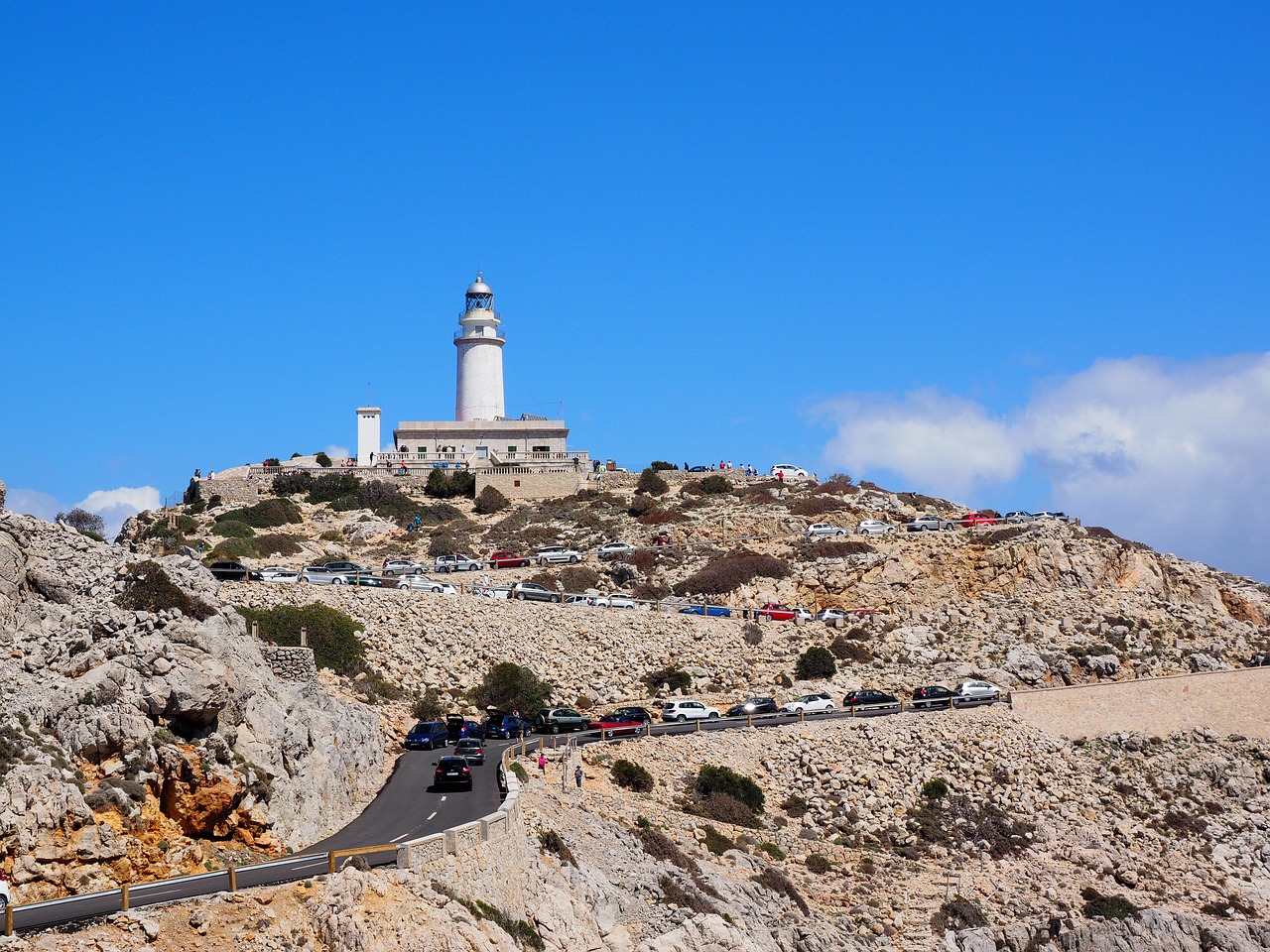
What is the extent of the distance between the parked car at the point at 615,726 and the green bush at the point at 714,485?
3282cm

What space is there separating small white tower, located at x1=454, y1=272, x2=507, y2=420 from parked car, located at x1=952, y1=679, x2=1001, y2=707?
42.4 m

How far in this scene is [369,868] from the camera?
24312 mm

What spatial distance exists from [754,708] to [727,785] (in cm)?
692

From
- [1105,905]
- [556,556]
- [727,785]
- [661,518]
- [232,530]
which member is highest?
[661,518]

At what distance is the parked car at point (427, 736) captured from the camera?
3934cm

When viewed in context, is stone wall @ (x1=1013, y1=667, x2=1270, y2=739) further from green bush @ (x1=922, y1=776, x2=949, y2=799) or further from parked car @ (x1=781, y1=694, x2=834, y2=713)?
parked car @ (x1=781, y1=694, x2=834, y2=713)

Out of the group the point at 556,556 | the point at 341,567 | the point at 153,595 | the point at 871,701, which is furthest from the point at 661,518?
the point at 153,595

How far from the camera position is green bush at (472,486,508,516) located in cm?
7581

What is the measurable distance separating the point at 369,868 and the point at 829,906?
15504 millimetres

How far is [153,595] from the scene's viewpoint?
3288 centimetres

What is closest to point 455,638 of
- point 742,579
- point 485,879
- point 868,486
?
point 742,579

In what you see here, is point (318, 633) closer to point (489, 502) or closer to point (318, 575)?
point (318, 575)

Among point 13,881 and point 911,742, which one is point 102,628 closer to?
point 13,881

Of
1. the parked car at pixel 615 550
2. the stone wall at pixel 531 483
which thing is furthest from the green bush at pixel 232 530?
the parked car at pixel 615 550
